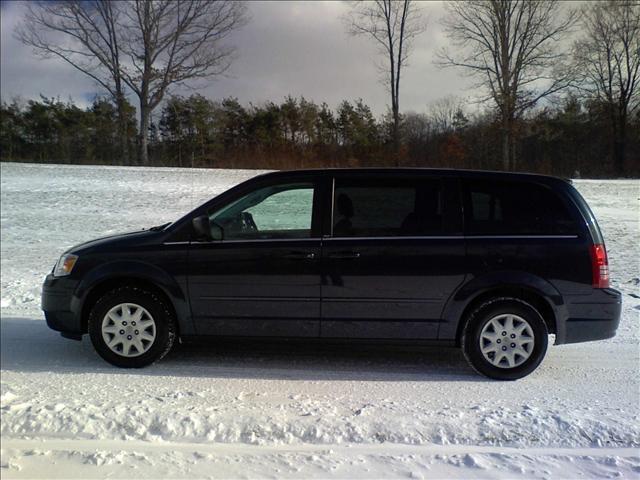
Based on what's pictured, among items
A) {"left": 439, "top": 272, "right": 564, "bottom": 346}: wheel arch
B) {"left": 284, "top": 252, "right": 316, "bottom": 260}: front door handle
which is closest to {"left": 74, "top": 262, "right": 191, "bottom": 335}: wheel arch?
{"left": 284, "top": 252, "right": 316, "bottom": 260}: front door handle

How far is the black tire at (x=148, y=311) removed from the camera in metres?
4.55

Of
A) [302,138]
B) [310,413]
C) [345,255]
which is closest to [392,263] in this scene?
[345,255]

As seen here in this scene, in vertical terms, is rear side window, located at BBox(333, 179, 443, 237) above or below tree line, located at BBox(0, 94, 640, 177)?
below

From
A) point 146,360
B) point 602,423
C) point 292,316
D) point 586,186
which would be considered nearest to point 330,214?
point 292,316

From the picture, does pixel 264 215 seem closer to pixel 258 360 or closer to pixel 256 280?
pixel 256 280

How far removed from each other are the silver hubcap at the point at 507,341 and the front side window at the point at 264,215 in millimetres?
1734

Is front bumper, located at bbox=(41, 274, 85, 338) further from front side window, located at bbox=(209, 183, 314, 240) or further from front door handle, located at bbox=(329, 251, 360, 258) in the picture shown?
front door handle, located at bbox=(329, 251, 360, 258)

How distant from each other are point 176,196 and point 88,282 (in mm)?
11372

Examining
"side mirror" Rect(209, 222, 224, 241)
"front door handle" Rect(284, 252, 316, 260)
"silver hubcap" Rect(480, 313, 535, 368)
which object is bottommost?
"silver hubcap" Rect(480, 313, 535, 368)

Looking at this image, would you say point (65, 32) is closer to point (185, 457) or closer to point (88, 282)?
point (88, 282)

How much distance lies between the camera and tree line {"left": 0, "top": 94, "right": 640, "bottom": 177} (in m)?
23.4

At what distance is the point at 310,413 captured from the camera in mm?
3725

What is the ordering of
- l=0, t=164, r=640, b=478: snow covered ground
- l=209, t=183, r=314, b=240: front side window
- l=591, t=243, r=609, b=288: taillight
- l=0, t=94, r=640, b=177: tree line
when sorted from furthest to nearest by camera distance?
l=0, t=94, r=640, b=177: tree line
l=209, t=183, r=314, b=240: front side window
l=591, t=243, r=609, b=288: taillight
l=0, t=164, r=640, b=478: snow covered ground

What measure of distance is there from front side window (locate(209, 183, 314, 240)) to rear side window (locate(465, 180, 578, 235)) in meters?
1.40
